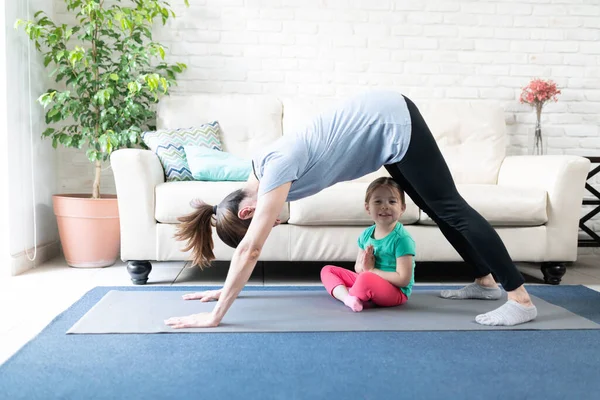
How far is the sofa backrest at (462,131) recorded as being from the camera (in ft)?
10.7

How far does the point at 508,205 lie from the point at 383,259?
2.70 feet

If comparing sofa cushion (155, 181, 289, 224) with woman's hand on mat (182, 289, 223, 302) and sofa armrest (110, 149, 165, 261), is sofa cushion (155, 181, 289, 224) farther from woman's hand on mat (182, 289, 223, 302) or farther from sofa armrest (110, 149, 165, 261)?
woman's hand on mat (182, 289, 223, 302)

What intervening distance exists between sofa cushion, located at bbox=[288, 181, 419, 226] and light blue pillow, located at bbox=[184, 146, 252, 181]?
16.1 inches

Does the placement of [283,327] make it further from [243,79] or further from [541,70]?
[541,70]

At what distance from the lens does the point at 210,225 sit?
1952 millimetres

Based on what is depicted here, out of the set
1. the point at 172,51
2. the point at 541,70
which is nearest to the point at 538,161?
the point at 541,70

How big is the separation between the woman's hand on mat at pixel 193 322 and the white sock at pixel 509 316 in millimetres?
891

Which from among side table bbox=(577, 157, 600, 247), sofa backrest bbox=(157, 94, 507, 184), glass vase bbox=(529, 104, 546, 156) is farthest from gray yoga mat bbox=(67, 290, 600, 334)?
glass vase bbox=(529, 104, 546, 156)

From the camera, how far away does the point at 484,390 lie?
131 centimetres

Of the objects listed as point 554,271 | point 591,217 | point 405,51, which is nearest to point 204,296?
point 554,271

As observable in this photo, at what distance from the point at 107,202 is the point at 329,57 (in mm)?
1641

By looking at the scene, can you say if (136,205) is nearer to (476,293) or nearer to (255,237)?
(255,237)

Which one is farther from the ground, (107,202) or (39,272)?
(107,202)

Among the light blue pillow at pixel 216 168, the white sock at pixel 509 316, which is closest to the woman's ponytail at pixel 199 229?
the light blue pillow at pixel 216 168
